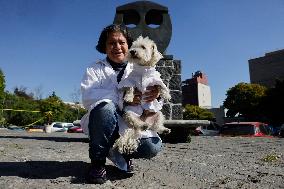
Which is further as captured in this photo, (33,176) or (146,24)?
(146,24)

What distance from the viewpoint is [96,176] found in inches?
102

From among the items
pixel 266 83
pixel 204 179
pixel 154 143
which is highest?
pixel 266 83

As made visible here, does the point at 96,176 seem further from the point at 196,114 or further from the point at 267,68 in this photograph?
the point at 267,68

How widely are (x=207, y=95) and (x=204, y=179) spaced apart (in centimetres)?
9384

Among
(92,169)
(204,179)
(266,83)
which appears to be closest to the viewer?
(92,169)

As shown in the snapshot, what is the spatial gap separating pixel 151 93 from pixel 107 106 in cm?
48

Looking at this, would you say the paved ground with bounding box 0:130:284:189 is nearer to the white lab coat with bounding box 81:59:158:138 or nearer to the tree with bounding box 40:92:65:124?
the white lab coat with bounding box 81:59:158:138

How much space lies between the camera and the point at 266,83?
7500cm

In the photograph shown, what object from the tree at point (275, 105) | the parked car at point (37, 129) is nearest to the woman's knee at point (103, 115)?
the parked car at point (37, 129)

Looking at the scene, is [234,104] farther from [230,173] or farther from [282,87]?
[230,173]

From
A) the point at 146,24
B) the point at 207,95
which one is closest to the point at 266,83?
the point at 207,95

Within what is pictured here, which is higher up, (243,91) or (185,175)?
(243,91)

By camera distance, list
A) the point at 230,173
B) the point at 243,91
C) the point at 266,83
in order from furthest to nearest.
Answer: the point at 266,83, the point at 243,91, the point at 230,173

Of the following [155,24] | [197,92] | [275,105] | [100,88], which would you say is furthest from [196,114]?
[100,88]
